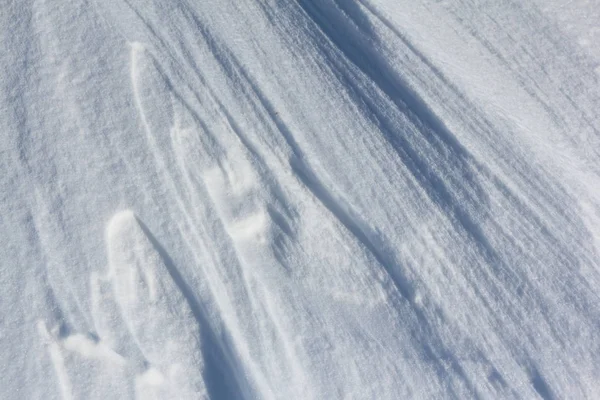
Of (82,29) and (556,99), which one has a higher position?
(556,99)

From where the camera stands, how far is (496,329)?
0.88m

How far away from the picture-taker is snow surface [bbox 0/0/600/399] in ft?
2.79

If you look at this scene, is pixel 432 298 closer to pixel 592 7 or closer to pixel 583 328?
pixel 583 328

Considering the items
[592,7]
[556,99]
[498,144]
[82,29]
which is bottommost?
[82,29]

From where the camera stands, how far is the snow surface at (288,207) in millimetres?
850

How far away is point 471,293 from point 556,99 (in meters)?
0.42

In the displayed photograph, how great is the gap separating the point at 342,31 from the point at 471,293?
21.7 inches

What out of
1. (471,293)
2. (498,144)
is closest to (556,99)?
(498,144)

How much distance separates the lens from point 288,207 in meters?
0.90

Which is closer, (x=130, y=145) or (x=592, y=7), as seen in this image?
(x=130, y=145)

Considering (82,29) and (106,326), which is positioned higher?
(82,29)

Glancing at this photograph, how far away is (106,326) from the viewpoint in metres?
0.85

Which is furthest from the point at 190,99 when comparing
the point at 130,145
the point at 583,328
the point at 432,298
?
the point at 583,328

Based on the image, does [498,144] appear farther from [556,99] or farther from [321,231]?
A: [321,231]
